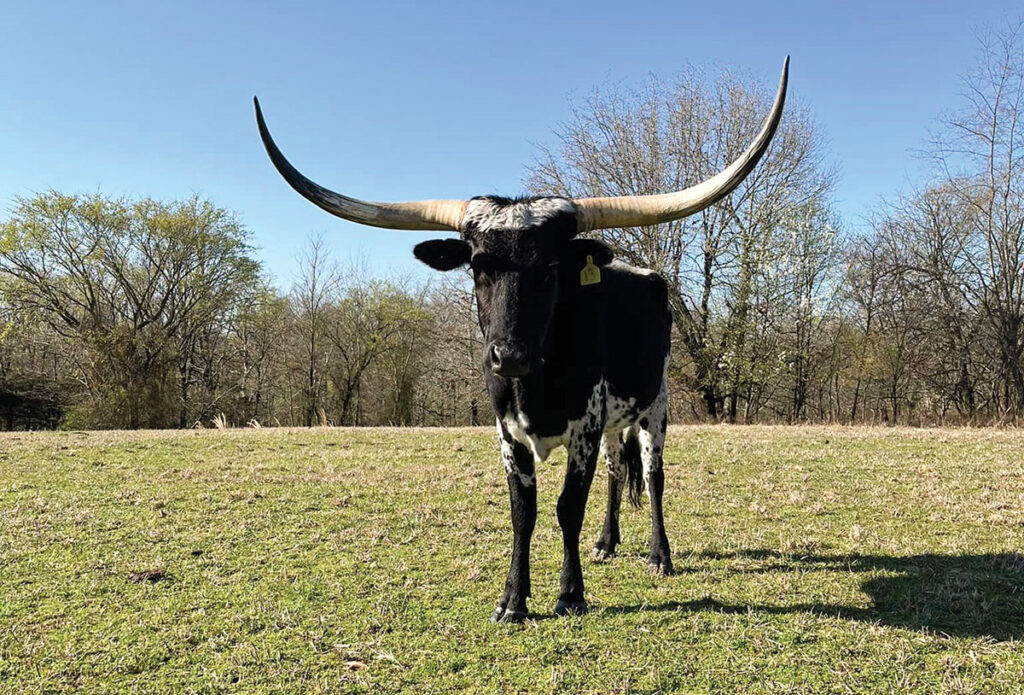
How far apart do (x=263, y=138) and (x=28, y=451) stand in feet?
27.9

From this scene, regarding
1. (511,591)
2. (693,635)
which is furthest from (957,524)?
(511,591)

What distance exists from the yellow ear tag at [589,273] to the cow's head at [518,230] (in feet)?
0.08

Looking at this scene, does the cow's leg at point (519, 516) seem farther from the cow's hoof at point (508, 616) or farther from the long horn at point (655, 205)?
the long horn at point (655, 205)

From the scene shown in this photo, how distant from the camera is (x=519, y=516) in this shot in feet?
13.3

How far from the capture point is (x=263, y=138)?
3.96 metres

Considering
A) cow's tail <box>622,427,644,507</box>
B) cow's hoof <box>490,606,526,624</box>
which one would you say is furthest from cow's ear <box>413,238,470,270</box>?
cow's tail <box>622,427,644,507</box>


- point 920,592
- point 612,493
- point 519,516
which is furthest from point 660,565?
point 920,592

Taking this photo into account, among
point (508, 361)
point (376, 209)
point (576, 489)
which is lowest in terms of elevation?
point (576, 489)

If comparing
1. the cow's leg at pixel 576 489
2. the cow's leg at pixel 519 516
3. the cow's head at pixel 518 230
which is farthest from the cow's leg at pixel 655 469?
the cow's head at pixel 518 230

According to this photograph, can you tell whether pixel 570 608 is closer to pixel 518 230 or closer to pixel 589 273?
pixel 589 273

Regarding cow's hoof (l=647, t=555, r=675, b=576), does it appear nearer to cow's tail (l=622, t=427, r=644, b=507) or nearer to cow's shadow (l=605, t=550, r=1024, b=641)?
cow's shadow (l=605, t=550, r=1024, b=641)

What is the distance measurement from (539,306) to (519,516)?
1408 mm

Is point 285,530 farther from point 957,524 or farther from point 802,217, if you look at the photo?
point 802,217

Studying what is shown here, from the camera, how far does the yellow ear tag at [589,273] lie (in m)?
4.10
